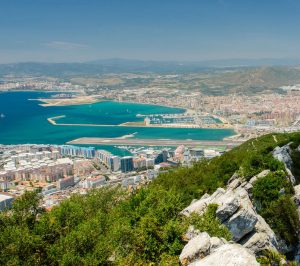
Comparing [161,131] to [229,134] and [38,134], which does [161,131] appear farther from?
[38,134]

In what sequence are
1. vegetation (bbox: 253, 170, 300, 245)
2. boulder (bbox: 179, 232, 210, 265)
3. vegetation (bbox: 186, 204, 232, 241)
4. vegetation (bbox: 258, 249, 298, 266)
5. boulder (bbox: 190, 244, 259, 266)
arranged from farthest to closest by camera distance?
vegetation (bbox: 253, 170, 300, 245), vegetation (bbox: 186, 204, 232, 241), vegetation (bbox: 258, 249, 298, 266), boulder (bbox: 179, 232, 210, 265), boulder (bbox: 190, 244, 259, 266)

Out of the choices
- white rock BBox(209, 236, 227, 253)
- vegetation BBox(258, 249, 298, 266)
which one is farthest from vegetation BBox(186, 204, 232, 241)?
white rock BBox(209, 236, 227, 253)

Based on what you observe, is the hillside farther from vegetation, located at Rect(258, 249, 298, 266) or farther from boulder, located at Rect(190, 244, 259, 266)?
boulder, located at Rect(190, 244, 259, 266)

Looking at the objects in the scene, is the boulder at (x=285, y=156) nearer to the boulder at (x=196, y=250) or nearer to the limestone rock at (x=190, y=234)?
the limestone rock at (x=190, y=234)

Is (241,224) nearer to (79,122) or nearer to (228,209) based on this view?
(228,209)

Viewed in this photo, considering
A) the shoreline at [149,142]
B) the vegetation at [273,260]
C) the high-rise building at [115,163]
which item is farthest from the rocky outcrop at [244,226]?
the shoreline at [149,142]

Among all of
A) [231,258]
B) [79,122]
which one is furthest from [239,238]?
[79,122]
